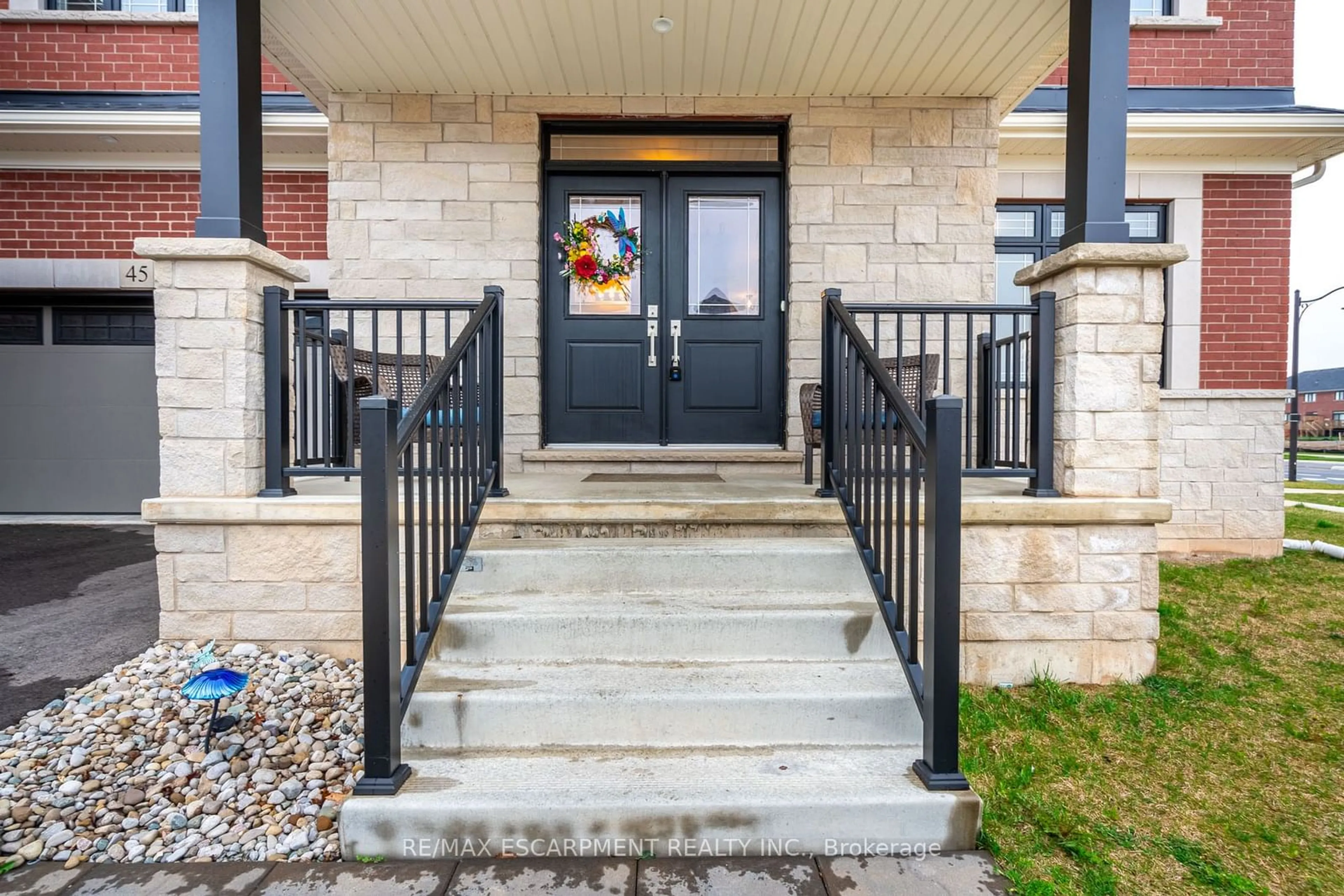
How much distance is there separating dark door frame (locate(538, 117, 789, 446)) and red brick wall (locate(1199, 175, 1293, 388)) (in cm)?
370

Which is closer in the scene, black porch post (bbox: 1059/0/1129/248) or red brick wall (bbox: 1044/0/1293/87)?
black porch post (bbox: 1059/0/1129/248)

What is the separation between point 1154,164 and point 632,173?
4321 millimetres

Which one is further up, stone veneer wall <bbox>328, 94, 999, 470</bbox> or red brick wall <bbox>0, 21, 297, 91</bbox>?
red brick wall <bbox>0, 21, 297, 91</bbox>

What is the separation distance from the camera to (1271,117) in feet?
16.8

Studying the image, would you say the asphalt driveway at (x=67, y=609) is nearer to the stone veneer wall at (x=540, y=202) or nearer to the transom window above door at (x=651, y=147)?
the stone veneer wall at (x=540, y=202)

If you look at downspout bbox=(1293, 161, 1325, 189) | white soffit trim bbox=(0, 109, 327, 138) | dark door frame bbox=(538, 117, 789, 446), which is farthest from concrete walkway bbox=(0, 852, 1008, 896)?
downspout bbox=(1293, 161, 1325, 189)

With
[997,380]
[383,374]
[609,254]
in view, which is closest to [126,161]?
[383,374]

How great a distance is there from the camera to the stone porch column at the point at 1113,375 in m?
2.87

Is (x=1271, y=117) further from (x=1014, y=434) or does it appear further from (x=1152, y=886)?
(x=1152, y=886)

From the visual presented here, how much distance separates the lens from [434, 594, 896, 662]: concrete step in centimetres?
240

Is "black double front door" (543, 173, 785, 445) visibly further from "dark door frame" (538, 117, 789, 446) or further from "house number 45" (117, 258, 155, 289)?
"house number 45" (117, 258, 155, 289)

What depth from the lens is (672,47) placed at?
153 inches

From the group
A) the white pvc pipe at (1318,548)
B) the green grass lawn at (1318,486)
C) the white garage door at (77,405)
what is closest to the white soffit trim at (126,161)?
the white garage door at (77,405)

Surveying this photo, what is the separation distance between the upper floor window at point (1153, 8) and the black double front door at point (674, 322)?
4020mm
